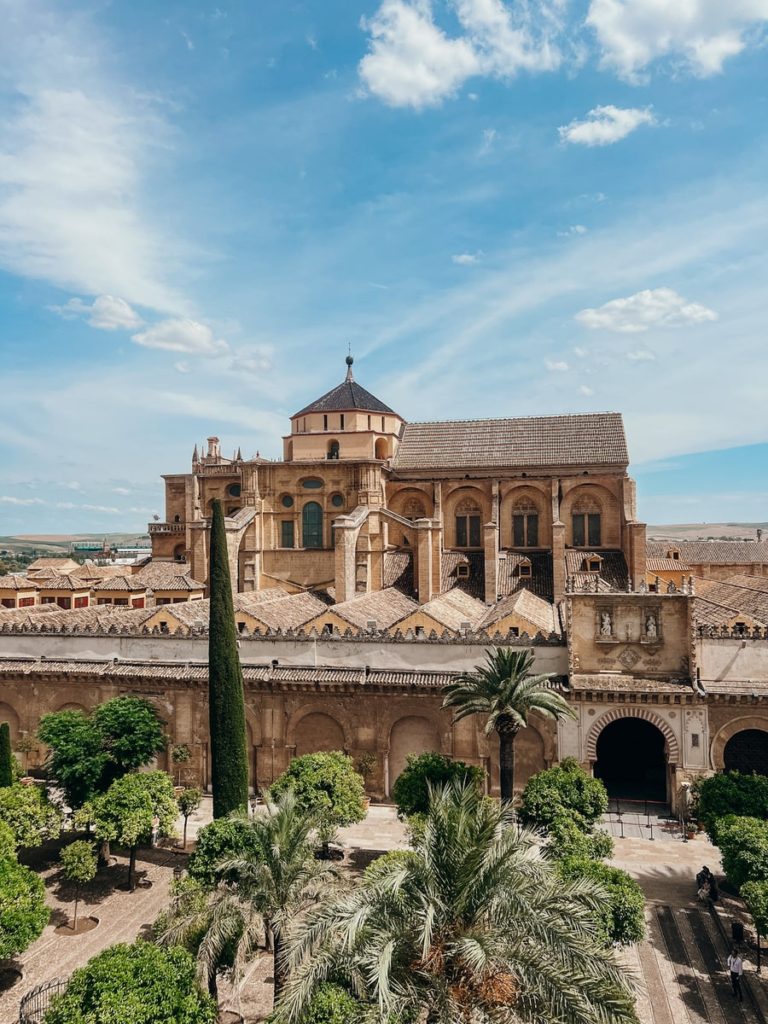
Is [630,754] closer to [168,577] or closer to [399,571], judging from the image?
[399,571]

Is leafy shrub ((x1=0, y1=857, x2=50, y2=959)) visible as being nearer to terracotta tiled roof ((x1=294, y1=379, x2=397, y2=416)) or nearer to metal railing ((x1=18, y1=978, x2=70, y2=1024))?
metal railing ((x1=18, y1=978, x2=70, y2=1024))

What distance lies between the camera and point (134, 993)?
1143 centimetres

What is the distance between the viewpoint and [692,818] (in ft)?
73.3

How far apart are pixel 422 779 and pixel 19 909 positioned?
33.2 feet

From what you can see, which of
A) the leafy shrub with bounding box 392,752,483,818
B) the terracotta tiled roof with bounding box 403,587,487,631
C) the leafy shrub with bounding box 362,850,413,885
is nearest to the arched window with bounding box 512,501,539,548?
the terracotta tiled roof with bounding box 403,587,487,631

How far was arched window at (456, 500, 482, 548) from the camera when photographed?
43.4 m

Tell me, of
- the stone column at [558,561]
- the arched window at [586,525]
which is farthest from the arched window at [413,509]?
the stone column at [558,561]

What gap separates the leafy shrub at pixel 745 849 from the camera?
622 inches

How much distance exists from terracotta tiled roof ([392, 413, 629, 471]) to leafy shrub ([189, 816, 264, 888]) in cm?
2943

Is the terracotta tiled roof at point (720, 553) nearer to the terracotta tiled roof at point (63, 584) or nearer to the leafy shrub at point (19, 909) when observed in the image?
the terracotta tiled roof at point (63, 584)

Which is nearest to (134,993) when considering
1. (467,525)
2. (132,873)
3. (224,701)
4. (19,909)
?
(19,909)

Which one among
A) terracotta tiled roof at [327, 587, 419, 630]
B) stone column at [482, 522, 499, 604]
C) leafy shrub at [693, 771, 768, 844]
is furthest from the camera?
stone column at [482, 522, 499, 604]

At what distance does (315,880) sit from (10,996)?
273 inches

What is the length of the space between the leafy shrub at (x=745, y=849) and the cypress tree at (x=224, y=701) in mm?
11912
